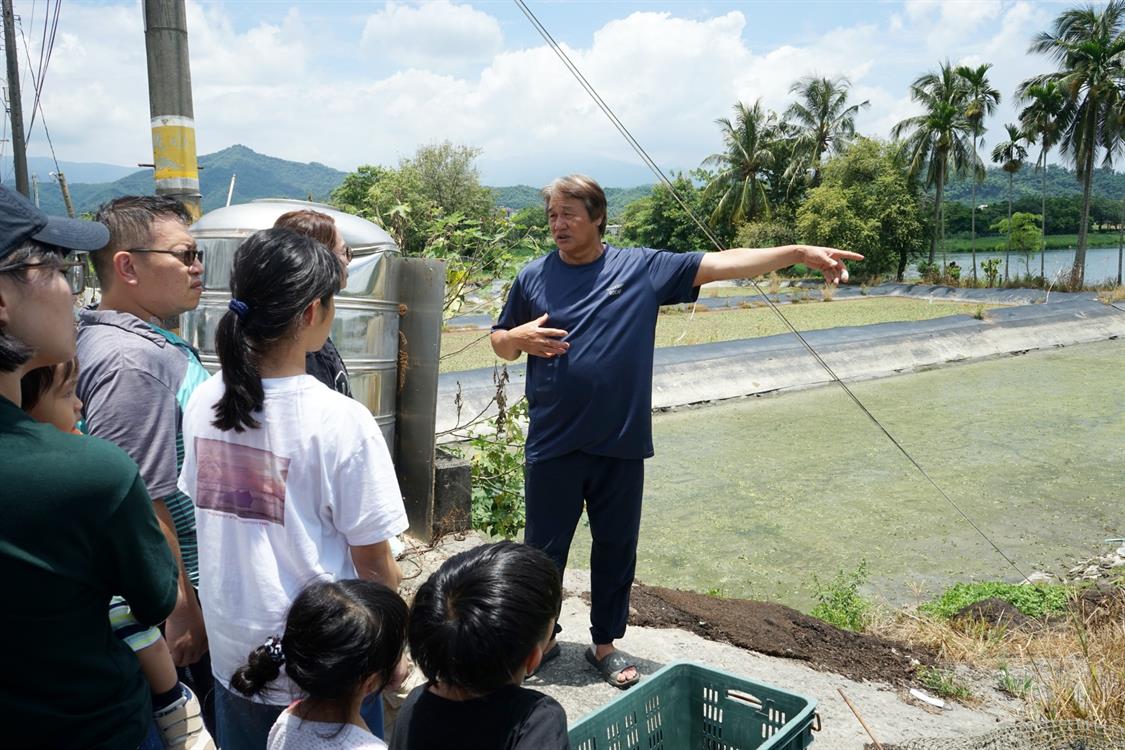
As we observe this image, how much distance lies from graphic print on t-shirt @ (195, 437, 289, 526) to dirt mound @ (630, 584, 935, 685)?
250 centimetres

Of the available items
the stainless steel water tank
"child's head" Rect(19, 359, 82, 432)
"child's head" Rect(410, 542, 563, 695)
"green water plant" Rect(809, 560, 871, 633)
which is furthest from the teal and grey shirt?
"green water plant" Rect(809, 560, 871, 633)

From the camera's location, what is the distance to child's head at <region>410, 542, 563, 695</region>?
1447 millimetres

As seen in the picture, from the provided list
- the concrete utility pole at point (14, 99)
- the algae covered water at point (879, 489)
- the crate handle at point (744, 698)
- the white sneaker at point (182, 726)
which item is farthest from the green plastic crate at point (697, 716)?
the concrete utility pole at point (14, 99)

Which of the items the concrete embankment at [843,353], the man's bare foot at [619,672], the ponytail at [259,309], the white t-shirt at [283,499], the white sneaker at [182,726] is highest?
the ponytail at [259,309]

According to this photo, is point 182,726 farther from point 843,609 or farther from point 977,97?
point 977,97

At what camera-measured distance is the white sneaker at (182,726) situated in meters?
1.62

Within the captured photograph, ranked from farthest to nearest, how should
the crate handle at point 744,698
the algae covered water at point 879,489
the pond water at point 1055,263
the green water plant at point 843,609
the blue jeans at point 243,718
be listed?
the pond water at point 1055,263, the algae covered water at point 879,489, the green water plant at point 843,609, the crate handle at point 744,698, the blue jeans at point 243,718

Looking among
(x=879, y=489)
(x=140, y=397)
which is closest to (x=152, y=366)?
(x=140, y=397)

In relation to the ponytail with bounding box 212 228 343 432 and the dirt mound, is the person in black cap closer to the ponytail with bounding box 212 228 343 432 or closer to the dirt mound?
the ponytail with bounding box 212 228 343 432

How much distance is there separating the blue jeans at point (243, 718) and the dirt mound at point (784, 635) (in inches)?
87.6

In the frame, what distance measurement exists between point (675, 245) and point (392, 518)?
127ft

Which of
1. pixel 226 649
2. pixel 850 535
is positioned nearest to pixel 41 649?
pixel 226 649

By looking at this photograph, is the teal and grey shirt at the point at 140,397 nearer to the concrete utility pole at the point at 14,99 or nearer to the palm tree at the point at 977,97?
the concrete utility pole at the point at 14,99

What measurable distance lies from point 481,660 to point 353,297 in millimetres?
2573
